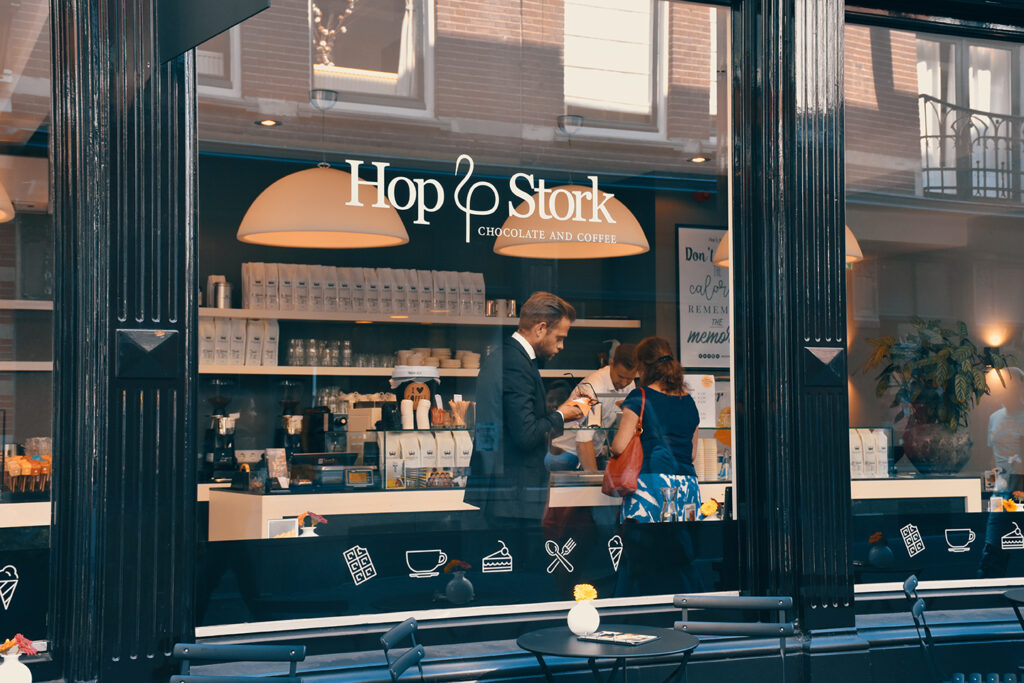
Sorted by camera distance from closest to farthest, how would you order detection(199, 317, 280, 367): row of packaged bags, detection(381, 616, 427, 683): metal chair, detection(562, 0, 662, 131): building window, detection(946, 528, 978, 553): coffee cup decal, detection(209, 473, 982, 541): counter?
detection(381, 616, 427, 683): metal chair < detection(209, 473, 982, 541): counter < detection(199, 317, 280, 367): row of packaged bags < detection(562, 0, 662, 131): building window < detection(946, 528, 978, 553): coffee cup decal

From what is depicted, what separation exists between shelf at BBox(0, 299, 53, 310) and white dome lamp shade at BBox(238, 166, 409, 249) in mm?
987

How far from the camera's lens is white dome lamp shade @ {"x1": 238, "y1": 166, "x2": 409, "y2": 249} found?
16.0 ft

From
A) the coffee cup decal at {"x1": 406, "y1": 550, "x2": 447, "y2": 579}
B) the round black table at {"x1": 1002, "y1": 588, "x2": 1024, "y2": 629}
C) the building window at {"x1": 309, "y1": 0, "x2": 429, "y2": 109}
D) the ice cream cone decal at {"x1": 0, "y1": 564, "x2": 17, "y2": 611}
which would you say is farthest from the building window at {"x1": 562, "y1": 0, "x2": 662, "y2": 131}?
the ice cream cone decal at {"x1": 0, "y1": 564, "x2": 17, "y2": 611}

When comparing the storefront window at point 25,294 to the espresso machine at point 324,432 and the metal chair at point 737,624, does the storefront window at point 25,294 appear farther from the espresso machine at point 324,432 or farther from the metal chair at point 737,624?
the metal chair at point 737,624

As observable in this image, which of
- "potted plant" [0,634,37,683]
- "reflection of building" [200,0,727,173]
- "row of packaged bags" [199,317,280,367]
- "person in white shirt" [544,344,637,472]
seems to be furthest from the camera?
"person in white shirt" [544,344,637,472]

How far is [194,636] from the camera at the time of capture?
4.10 meters

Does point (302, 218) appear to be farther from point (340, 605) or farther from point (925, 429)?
point (925, 429)

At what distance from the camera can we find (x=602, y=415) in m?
5.23

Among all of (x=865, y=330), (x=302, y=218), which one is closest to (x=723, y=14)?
(x=865, y=330)

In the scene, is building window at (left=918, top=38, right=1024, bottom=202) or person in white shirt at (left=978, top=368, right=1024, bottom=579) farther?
building window at (left=918, top=38, right=1024, bottom=202)

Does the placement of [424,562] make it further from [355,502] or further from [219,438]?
[219,438]

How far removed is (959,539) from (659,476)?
6.04 feet

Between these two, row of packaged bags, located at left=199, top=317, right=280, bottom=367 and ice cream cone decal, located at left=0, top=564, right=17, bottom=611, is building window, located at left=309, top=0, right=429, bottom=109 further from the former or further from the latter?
ice cream cone decal, located at left=0, top=564, right=17, bottom=611

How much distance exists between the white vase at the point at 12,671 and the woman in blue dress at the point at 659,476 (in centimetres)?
268
